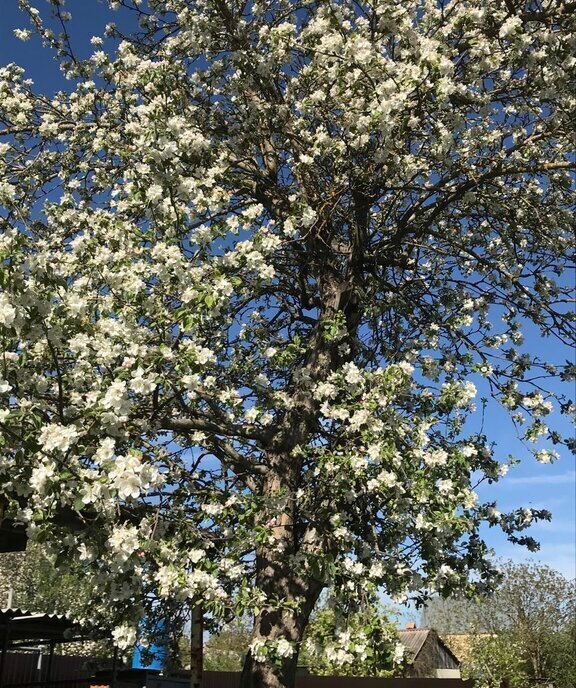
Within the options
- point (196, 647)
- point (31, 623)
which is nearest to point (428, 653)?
point (31, 623)

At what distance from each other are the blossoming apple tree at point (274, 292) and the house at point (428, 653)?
72.6 ft

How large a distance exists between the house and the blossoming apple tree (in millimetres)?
22134

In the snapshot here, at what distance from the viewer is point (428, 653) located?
101ft

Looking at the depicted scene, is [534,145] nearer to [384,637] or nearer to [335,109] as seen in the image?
[335,109]

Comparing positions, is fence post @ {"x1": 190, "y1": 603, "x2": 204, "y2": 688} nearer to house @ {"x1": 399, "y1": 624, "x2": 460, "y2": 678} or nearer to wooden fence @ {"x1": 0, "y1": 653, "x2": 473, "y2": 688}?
wooden fence @ {"x1": 0, "y1": 653, "x2": 473, "y2": 688}

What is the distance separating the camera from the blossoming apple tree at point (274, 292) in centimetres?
459

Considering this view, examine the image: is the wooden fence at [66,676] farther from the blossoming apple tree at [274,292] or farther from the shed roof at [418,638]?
the shed roof at [418,638]

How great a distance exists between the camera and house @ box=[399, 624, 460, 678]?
2780 cm

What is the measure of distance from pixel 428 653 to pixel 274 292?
2758 cm

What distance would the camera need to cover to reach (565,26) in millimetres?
6156

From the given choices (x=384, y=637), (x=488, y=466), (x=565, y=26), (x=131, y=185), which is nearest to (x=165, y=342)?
(x=131, y=185)

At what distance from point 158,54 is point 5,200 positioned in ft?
9.14

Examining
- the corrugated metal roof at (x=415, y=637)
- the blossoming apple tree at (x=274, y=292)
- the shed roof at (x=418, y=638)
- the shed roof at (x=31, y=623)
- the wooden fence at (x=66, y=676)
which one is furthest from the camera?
the shed roof at (x=418, y=638)

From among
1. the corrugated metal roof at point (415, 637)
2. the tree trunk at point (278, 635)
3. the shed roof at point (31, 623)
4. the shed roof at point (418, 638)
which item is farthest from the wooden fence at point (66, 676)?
the shed roof at point (418, 638)
